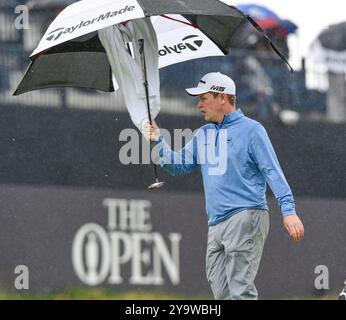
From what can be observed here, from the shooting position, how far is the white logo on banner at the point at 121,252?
11133 millimetres

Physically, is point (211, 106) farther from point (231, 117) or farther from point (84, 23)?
point (84, 23)

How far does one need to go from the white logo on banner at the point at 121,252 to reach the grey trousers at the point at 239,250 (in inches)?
130

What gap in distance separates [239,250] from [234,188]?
37cm

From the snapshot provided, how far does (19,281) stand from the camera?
10852 millimetres

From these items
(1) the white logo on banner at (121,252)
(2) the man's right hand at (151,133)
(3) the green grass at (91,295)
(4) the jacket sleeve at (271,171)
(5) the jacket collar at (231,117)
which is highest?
(5) the jacket collar at (231,117)

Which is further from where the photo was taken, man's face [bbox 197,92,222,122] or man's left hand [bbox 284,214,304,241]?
man's face [bbox 197,92,222,122]

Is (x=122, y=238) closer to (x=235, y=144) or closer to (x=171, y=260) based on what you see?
(x=171, y=260)

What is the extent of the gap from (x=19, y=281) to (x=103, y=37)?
311 cm

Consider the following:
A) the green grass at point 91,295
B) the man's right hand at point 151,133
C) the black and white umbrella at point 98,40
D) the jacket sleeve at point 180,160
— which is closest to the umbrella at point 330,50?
the green grass at point 91,295

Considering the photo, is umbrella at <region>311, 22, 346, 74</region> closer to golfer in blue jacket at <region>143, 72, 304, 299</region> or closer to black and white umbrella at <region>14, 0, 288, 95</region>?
black and white umbrella at <region>14, 0, 288, 95</region>

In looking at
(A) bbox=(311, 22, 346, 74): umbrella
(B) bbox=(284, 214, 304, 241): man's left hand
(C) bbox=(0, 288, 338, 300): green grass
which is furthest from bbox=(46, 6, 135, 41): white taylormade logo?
(A) bbox=(311, 22, 346, 74): umbrella

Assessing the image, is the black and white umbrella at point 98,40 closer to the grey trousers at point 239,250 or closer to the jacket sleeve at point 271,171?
the jacket sleeve at point 271,171

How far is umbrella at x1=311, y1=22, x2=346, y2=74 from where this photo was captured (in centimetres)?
1219
